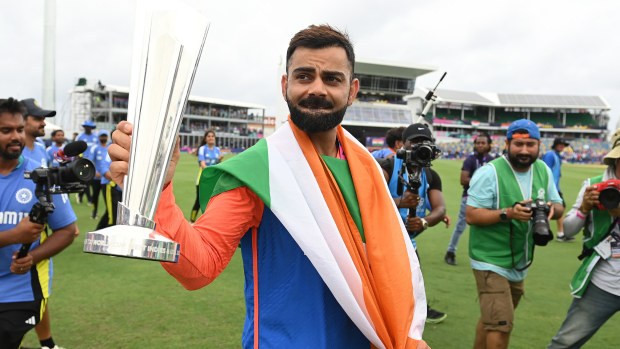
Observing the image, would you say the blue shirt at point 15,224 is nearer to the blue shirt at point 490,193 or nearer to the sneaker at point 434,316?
the blue shirt at point 490,193

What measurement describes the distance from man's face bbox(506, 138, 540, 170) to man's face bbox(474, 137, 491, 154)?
3.46 meters

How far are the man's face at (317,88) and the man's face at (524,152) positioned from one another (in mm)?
2261

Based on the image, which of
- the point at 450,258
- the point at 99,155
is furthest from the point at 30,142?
the point at 450,258

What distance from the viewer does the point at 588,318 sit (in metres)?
2.95

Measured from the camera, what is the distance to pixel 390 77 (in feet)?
205

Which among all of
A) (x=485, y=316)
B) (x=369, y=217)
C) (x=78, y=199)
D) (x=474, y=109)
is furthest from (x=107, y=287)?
(x=474, y=109)

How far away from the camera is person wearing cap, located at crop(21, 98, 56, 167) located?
357 centimetres

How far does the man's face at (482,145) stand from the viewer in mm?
6699

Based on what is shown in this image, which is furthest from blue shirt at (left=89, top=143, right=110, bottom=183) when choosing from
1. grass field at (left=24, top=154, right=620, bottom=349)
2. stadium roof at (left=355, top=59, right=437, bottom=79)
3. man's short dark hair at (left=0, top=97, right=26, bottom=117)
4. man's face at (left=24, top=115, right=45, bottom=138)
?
stadium roof at (left=355, top=59, right=437, bottom=79)

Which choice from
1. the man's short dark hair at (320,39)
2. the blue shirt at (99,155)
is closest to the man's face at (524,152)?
the man's short dark hair at (320,39)

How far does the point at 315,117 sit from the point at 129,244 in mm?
925

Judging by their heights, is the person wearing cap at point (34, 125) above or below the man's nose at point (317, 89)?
below

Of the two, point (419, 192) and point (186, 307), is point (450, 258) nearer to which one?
point (419, 192)

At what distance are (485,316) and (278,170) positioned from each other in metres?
2.42
